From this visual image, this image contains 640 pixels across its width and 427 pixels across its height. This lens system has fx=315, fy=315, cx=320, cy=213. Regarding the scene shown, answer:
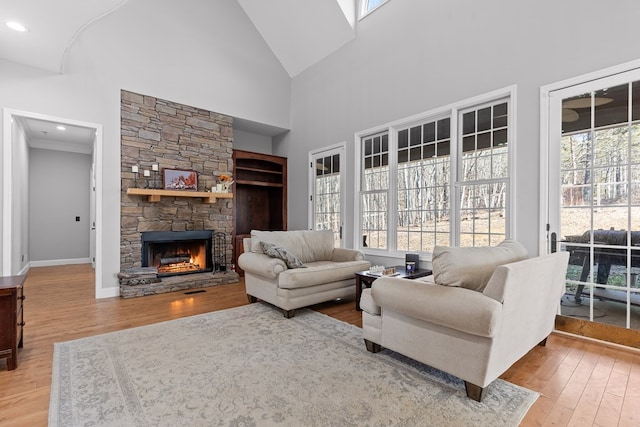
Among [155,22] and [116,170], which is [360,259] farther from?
[155,22]

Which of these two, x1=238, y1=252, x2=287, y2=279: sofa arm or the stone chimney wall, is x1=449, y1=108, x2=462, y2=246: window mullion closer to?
x1=238, y1=252, x2=287, y2=279: sofa arm

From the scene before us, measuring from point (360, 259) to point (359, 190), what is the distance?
1.34 metres

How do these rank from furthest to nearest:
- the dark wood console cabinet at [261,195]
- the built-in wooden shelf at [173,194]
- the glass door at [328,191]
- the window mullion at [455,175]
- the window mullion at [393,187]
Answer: the dark wood console cabinet at [261,195], the glass door at [328,191], the window mullion at [393,187], the built-in wooden shelf at [173,194], the window mullion at [455,175]

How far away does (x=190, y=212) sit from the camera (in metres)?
5.23

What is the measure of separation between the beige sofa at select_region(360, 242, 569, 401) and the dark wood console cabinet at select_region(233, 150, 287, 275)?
455cm

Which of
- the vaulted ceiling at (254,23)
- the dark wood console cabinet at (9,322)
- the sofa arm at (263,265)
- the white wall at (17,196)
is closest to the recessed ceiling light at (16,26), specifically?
the vaulted ceiling at (254,23)

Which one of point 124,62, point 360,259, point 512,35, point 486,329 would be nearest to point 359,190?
point 360,259

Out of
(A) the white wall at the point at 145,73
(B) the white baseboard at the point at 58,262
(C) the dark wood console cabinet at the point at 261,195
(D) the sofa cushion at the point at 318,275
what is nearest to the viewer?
(D) the sofa cushion at the point at 318,275

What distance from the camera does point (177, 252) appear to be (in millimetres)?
5340

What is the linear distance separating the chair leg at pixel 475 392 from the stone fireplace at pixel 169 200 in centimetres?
404

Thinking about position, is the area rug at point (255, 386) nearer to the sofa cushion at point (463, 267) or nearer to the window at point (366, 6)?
the sofa cushion at point (463, 267)

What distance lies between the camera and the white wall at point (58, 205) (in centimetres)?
677

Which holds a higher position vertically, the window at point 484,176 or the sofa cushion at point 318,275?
the window at point 484,176

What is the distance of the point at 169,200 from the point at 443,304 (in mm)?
4490
